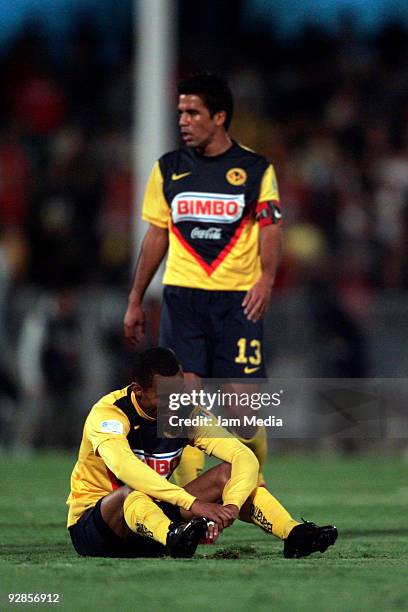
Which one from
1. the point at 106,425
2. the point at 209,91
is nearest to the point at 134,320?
the point at 209,91

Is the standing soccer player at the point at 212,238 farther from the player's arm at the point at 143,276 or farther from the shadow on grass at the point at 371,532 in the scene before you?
the shadow on grass at the point at 371,532

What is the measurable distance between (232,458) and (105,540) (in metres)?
0.65

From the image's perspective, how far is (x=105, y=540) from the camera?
671cm

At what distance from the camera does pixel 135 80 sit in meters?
17.4

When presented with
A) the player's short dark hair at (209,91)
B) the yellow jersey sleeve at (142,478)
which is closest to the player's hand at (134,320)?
the player's short dark hair at (209,91)

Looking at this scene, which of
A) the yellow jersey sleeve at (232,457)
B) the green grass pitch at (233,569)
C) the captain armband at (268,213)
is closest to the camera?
the green grass pitch at (233,569)

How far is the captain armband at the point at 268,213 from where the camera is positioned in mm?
7988

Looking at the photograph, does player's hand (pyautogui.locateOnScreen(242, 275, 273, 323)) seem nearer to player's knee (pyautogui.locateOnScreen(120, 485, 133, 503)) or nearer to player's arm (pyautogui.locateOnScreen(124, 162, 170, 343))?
player's arm (pyautogui.locateOnScreen(124, 162, 170, 343))

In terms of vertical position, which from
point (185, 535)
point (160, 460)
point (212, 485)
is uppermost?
point (160, 460)

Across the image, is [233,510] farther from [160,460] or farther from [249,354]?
[249,354]

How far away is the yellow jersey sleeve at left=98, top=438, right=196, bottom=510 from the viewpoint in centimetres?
650

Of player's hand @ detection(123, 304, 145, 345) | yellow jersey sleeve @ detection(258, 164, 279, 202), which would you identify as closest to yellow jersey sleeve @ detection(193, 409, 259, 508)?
player's hand @ detection(123, 304, 145, 345)

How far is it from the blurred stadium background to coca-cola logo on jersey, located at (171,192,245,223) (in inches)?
228

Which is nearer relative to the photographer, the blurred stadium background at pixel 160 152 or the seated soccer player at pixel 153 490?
the seated soccer player at pixel 153 490
